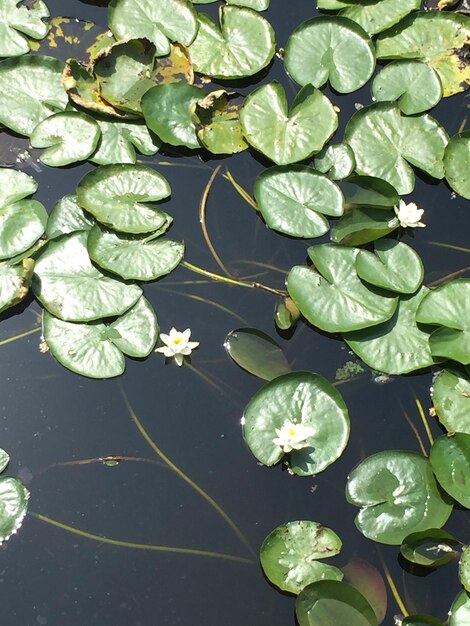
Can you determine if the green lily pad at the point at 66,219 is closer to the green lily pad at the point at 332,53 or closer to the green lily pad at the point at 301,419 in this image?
the green lily pad at the point at 301,419

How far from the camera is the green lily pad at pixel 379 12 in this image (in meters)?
3.81

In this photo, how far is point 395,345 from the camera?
9.68ft

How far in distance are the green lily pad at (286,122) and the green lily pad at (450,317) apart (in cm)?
97

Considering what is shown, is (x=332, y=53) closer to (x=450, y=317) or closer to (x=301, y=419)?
(x=450, y=317)

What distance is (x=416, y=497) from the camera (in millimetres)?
2656

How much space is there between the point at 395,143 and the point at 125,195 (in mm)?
1386

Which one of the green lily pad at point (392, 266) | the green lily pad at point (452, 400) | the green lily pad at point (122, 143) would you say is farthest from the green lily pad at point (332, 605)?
the green lily pad at point (122, 143)

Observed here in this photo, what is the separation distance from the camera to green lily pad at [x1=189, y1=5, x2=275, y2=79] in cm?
371

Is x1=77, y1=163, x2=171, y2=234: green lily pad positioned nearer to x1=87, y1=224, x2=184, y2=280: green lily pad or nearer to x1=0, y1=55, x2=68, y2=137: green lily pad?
x1=87, y1=224, x2=184, y2=280: green lily pad

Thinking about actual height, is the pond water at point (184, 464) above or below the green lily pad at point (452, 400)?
below

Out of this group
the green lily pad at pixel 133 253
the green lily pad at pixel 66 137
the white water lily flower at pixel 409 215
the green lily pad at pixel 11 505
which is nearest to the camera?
the green lily pad at pixel 11 505

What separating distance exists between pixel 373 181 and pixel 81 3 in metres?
2.07

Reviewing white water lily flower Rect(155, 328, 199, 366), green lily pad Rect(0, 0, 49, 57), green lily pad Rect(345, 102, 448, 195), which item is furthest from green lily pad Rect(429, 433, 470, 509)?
green lily pad Rect(0, 0, 49, 57)

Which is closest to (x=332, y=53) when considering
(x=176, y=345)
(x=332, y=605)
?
(x=176, y=345)
